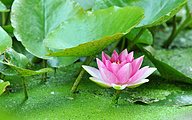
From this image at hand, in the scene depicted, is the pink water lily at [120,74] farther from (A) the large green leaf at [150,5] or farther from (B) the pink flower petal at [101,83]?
(A) the large green leaf at [150,5]

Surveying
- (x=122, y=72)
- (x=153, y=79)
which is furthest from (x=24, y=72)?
(x=153, y=79)

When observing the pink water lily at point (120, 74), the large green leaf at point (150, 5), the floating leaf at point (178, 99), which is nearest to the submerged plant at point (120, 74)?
the pink water lily at point (120, 74)

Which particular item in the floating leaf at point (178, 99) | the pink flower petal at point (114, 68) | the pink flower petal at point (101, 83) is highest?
the pink flower petal at point (114, 68)

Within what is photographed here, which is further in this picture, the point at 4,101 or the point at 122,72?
the point at 4,101

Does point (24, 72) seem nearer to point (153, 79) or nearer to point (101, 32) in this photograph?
point (101, 32)

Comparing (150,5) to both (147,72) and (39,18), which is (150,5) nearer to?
(147,72)
